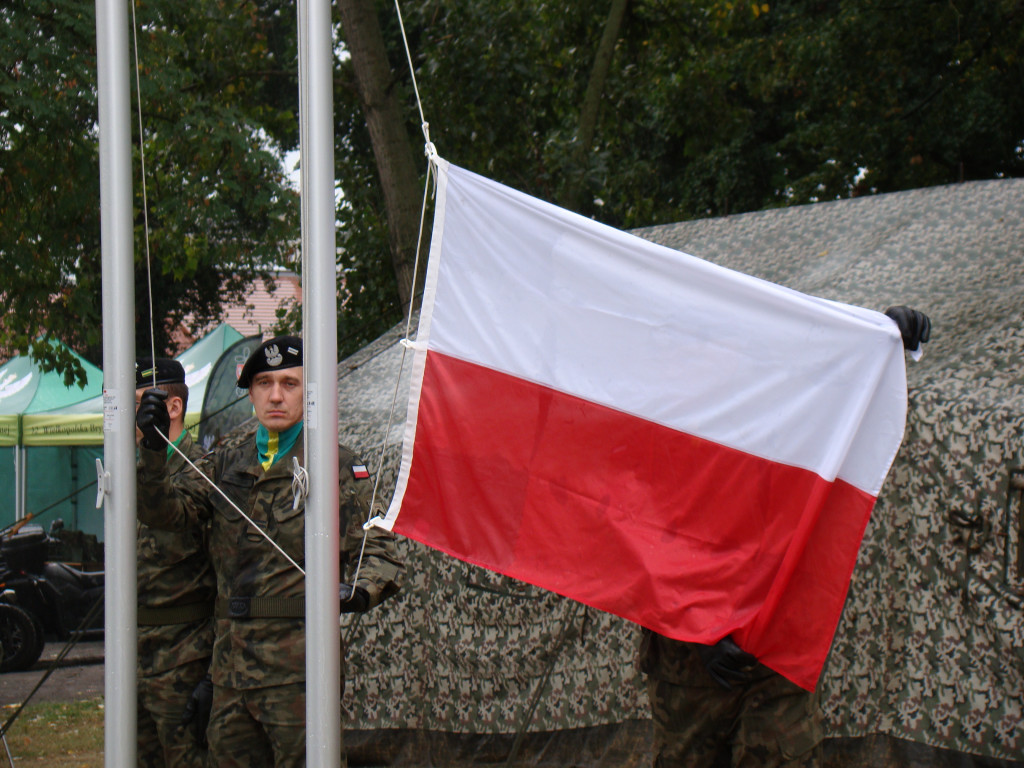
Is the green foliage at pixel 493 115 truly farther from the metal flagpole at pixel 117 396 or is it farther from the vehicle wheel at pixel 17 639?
the metal flagpole at pixel 117 396

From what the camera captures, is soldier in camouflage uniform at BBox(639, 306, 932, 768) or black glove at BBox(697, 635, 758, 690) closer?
black glove at BBox(697, 635, 758, 690)

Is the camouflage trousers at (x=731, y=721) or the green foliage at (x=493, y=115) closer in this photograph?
the camouflage trousers at (x=731, y=721)

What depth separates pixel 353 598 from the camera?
10.3 feet

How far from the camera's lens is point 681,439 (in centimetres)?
313

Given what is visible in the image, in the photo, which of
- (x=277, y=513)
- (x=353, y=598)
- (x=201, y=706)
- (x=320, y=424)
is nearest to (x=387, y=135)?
(x=277, y=513)

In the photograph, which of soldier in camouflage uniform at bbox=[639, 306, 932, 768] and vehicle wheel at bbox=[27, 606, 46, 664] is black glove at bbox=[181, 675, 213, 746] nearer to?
soldier in camouflage uniform at bbox=[639, 306, 932, 768]

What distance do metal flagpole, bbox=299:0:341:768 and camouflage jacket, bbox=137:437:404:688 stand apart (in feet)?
1.74

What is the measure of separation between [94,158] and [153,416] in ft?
11.8

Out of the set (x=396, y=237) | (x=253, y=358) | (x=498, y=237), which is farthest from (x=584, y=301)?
(x=396, y=237)

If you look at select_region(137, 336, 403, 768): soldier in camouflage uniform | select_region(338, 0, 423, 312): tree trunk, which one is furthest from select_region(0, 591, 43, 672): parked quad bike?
select_region(137, 336, 403, 768): soldier in camouflage uniform

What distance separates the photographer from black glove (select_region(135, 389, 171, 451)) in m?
3.11

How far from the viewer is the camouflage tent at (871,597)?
388cm

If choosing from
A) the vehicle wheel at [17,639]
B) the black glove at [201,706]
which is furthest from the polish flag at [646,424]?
the vehicle wheel at [17,639]

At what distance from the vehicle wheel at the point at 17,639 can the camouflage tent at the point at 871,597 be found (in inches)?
199
